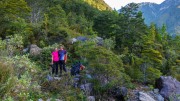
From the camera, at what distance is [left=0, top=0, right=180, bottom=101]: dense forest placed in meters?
11.4

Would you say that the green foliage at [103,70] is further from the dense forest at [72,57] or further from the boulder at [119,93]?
the boulder at [119,93]

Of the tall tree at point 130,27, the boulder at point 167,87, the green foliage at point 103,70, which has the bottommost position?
the boulder at point 167,87

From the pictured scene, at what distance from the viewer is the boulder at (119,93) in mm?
17031

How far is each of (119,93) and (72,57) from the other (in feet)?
24.1

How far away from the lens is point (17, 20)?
1037 inches

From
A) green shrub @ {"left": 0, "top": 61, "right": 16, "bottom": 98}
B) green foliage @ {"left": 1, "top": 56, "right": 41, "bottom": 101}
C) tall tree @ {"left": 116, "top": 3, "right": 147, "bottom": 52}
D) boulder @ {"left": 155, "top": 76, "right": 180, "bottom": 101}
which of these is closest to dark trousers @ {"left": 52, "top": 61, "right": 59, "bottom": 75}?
green foliage @ {"left": 1, "top": 56, "right": 41, "bottom": 101}

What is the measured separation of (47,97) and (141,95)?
7013mm

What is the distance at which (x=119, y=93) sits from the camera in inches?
672

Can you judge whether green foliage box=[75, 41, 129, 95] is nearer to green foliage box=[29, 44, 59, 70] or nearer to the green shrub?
green foliage box=[29, 44, 59, 70]

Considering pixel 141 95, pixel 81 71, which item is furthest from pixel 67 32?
pixel 141 95

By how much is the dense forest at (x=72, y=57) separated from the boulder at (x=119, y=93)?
39 centimetres

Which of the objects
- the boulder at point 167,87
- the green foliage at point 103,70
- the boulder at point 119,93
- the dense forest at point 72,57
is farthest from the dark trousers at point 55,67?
the boulder at point 167,87

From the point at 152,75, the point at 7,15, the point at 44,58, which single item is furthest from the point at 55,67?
the point at 7,15

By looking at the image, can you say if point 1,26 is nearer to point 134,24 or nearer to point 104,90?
point 104,90
